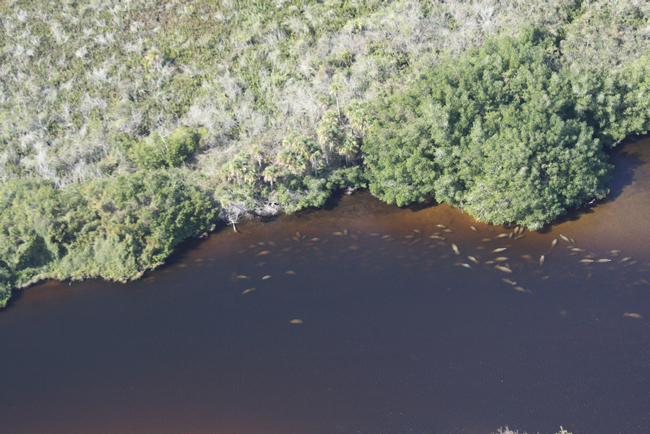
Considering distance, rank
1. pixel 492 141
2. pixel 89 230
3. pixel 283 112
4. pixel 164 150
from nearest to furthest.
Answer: pixel 89 230
pixel 492 141
pixel 164 150
pixel 283 112

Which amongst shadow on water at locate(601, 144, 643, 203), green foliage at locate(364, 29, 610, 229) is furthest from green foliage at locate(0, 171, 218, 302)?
shadow on water at locate(601, 144, 643, 203)

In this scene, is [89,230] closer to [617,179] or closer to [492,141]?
[492,141]

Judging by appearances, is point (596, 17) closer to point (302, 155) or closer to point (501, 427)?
point (302, 155)

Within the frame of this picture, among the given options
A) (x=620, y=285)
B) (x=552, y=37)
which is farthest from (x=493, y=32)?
(x=620, y=285)

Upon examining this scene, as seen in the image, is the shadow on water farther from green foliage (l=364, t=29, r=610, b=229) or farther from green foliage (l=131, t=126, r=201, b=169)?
green foliage (l=131, t=126, r=201, b=169)

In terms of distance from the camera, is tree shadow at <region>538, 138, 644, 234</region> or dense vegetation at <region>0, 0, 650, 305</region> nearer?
dense vegetation at <region>0, 0, 650, 305</region>

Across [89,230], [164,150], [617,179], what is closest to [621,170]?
[617,179]
